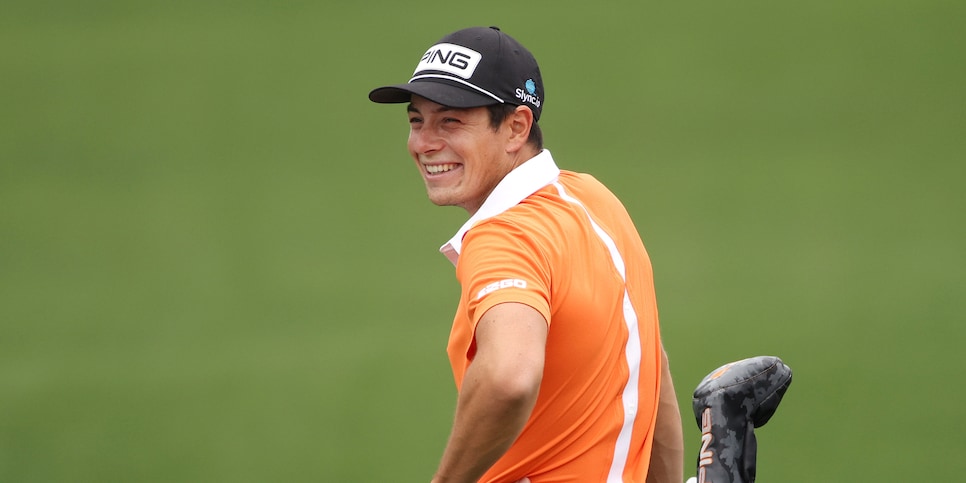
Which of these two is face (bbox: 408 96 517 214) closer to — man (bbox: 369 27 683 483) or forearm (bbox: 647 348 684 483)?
man (bbox: 369 27 683 483)

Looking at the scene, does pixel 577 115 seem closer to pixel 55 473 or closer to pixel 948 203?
pixel 948 203

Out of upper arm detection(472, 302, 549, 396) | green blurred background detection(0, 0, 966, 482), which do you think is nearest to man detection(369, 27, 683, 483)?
upper arm detection(472, 302, 549, 396)

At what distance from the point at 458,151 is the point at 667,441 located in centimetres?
66

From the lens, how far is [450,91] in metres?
1.77

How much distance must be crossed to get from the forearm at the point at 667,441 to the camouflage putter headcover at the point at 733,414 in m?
0.06

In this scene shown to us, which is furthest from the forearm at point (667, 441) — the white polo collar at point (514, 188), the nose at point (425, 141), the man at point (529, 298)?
the nose at point (425, 141)

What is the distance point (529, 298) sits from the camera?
56.4 inches

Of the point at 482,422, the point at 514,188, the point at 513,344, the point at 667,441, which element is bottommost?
the point at 667,441

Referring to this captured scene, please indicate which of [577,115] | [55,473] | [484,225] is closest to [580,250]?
[484,225]

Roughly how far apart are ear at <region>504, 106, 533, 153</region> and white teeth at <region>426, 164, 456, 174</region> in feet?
0.34

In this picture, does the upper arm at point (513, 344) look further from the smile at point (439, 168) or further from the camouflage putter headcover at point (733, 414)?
the camouflage putter headcover at point (733, 414)

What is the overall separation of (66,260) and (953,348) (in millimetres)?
3134

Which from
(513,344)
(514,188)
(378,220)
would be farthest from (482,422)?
(378,220)

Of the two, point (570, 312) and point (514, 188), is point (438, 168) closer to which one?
point (514, 188)
